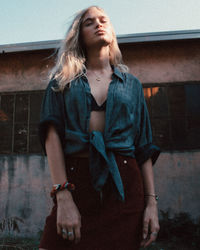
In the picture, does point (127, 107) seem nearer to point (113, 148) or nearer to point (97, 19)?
point (113, 148)

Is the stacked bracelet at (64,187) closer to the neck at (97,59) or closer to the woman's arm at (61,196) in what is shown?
the woman's arm at (61,196)

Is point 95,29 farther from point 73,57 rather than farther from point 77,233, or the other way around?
point 77,233

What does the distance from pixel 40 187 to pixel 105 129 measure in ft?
14.0

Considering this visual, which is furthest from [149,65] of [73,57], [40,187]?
[73,57]

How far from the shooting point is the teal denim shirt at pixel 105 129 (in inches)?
47.8

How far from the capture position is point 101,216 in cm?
119

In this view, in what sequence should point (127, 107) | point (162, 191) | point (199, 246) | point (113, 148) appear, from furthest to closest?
point (162, 191), point (199, 246), point (127, 107), point (113, 148)

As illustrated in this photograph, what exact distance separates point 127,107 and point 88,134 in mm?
295

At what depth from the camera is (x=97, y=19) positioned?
1.61m

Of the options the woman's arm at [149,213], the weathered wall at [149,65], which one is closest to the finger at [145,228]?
the woman's arm at [149,213]

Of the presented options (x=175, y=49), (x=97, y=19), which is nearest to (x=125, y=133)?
(x=97, y=19)

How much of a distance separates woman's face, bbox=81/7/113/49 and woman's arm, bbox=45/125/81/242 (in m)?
0.69

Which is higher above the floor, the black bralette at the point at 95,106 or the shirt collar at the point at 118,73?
the shirt collar at the point at 118,73

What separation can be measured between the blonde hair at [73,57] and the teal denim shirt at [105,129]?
6cm
